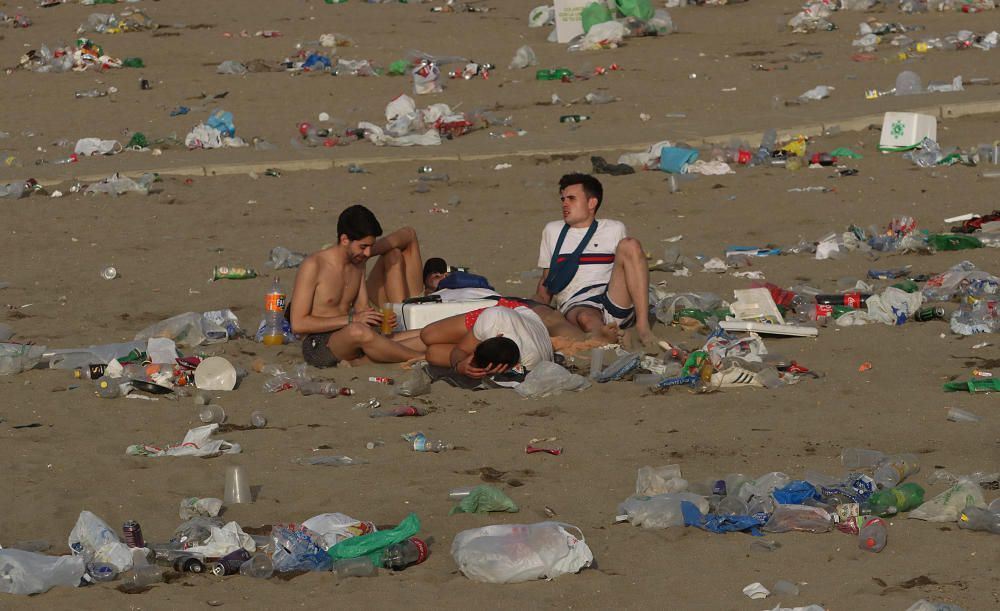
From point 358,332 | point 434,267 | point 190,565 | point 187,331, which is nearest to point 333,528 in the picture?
point 190,565

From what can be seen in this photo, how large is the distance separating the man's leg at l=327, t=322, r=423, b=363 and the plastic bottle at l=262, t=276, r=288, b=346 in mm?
649

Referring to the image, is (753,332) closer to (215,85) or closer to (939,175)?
(939,175)

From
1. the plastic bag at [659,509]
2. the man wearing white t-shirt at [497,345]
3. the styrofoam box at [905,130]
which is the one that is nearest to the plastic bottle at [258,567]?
the plastic bag at [659,509]

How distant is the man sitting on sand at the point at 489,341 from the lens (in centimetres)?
724

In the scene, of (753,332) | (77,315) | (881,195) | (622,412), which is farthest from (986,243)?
(77,315)

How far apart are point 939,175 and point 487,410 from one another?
→ 6.17m

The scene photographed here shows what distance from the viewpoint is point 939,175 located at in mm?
11891

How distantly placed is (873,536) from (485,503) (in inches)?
55.0

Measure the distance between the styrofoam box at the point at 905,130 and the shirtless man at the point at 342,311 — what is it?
Answer: 612 cm

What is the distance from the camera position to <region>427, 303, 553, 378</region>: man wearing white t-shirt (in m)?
7.23

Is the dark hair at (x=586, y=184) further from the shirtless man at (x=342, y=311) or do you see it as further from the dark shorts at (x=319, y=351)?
the dark shorts at (x=319, y=351)

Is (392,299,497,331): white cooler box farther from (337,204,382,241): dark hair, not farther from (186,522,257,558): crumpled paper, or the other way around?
(186,522,257,558): crumpled paper

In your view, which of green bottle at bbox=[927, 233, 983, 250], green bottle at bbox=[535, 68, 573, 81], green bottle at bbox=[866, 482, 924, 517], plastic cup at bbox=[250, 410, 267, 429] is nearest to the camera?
green bottle at bbox=[866, 482, 924, 517]

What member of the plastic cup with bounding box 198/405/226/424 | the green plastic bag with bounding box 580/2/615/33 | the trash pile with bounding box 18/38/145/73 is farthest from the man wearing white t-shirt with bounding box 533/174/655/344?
the trash pile with bounding box 18/38/145/73
